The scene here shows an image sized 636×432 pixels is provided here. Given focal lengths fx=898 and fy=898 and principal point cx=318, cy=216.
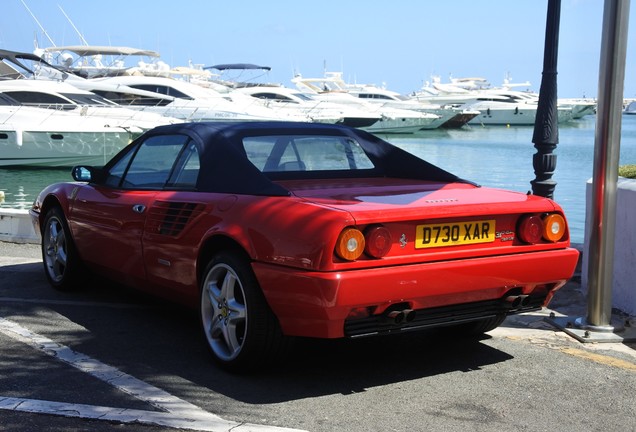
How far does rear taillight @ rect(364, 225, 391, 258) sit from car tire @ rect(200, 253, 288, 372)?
644mm

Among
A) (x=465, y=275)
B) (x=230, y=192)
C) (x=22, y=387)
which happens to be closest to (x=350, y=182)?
(x=230, y=192)

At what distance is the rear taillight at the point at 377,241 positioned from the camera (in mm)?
4328

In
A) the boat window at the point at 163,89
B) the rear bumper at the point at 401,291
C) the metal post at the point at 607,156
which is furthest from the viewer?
the boat window at the point at 163,89

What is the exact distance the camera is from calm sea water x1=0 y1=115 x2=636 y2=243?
22.3 metres

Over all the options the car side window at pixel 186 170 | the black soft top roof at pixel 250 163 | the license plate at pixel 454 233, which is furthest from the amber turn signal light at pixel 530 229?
the car side window at pixel 186 170

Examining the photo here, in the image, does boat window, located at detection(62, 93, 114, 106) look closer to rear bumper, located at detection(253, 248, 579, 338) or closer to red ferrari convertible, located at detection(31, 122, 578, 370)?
red ferrari convertible, located at detection(31, 122, 578, 370)

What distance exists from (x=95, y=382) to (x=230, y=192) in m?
1.26

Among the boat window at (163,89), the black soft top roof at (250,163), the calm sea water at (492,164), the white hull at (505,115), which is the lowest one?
the calm sea water at (492,164)

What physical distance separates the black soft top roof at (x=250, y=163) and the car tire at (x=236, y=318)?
0.46m

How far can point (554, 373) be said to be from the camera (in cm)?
495

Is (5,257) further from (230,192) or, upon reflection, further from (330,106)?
(330,106)

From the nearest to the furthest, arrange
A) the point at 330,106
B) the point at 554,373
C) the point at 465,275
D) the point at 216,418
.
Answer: the point at 216,418 < the point at 465,275 < the point at 554,373 < the point at 330,106

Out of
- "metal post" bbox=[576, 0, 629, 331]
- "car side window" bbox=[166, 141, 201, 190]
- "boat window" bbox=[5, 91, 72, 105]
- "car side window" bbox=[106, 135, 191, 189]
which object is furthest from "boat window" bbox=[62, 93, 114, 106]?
"metal post" bbox=[576, 0, 629, 331]

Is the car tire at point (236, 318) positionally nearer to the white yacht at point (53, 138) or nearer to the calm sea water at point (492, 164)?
the calm sea water at point (492, 164)
